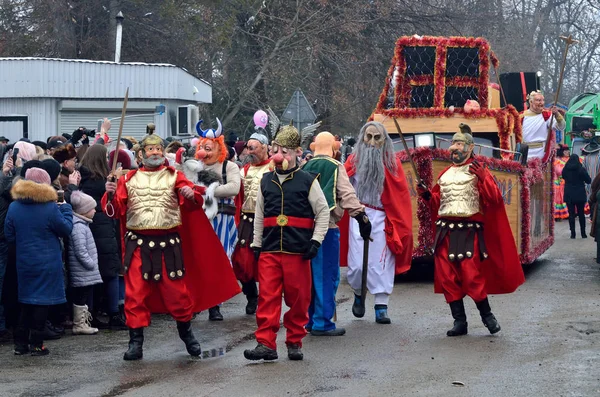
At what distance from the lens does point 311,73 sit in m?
30.0

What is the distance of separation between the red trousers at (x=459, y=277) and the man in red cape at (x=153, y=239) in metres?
2.25

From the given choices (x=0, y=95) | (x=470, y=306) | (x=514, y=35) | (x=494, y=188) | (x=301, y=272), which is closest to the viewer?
(x=301, y=272)

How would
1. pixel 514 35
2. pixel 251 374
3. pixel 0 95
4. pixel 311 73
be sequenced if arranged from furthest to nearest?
1. pixel 514 35
2. pixel 311 73
3. pixel 0 95
4. pixel 251 374

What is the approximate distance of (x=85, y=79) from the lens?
23.6 meters

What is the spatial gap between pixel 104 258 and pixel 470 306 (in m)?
3.86

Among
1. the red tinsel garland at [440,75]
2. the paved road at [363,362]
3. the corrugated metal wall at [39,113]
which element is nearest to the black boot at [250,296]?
the paved road at [363,362]

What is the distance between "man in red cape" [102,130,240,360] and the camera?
A: 8883 millimetres

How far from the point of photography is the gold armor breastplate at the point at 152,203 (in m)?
8.92

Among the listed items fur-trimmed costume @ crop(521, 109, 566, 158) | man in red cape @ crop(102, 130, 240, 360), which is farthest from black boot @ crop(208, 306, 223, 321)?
fur-trimmed costume @ crop(521, 109, 566, 158)

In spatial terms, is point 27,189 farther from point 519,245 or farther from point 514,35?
point 514,35

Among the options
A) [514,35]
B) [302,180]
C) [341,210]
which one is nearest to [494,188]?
[341,210]

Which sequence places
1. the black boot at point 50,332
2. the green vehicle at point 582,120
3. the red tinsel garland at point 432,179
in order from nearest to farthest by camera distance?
the black boot at point 50,332, the red tinsel garland at point 432,179, the green vehicle at point 582,120

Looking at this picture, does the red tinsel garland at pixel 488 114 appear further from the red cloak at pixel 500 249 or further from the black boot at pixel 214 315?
the black boot at pixel 214 315

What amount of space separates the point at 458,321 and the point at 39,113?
15.3 metres
